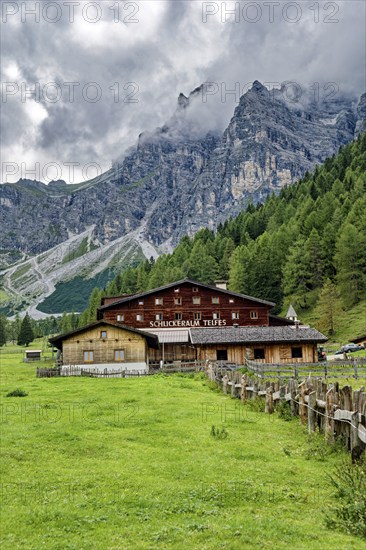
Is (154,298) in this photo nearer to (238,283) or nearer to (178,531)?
(238,283)

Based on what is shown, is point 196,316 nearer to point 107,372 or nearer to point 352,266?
point 107,372

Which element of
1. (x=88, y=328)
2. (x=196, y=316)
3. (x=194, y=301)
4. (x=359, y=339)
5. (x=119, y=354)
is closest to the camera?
(x=88, y=328)

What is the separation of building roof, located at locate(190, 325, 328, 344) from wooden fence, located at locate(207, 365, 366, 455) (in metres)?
27.8

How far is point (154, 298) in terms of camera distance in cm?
6931

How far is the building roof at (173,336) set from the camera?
58.9m

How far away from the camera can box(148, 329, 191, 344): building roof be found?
58.9 m

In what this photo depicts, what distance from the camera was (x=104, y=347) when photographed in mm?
52281

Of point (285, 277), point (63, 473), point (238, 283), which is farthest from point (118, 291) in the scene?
point (63, 473)

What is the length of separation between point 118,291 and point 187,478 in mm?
146512

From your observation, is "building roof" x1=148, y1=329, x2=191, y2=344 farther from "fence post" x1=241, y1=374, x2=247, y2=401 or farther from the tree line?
"fence post" x1=241, y1=374, x2=247, y2=401

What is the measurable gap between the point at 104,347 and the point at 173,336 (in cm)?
1212

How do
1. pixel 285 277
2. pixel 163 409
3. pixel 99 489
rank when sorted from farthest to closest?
1. pixel 285 277
2. pixel 163 409
3. pixel 99 489

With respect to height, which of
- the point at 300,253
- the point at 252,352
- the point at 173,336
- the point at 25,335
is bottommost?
the point at 252,352

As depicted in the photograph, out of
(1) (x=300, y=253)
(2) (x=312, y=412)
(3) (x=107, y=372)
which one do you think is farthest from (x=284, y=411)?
(1) (x=300, y=253)
